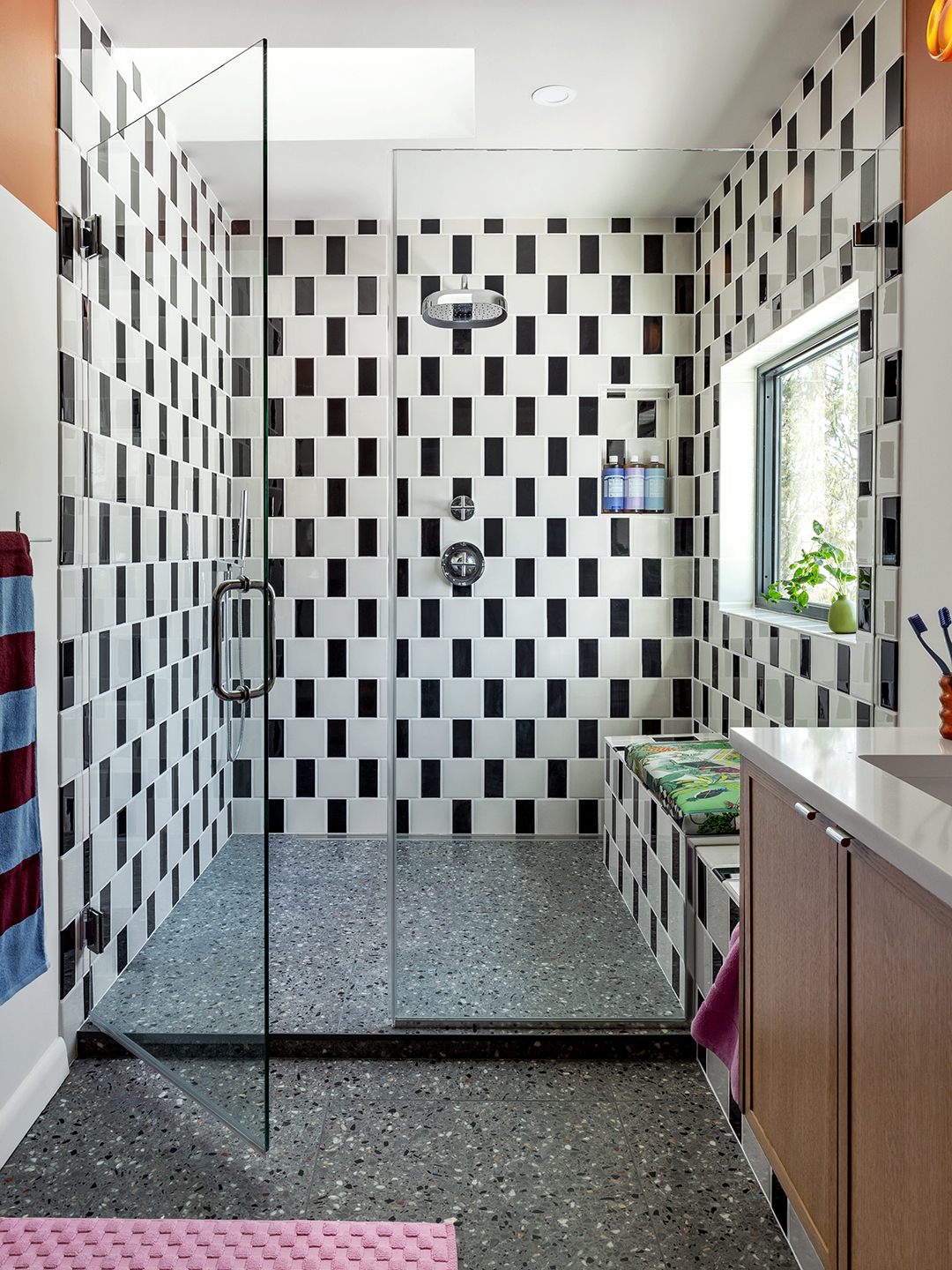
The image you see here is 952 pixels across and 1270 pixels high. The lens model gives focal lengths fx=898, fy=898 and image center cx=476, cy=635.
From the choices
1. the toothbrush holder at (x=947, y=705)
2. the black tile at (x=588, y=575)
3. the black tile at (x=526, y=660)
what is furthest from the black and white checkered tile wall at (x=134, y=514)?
the toothbrush holder at (x=947, y=705)

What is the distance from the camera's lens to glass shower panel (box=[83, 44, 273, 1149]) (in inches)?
67.5

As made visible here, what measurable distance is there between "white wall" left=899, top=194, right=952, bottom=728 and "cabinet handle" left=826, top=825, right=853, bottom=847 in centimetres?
87

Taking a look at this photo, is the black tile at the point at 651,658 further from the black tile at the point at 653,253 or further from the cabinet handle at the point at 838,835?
the cabinet handle at the point at 838,835

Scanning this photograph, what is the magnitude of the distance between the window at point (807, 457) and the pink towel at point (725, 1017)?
1065 mm

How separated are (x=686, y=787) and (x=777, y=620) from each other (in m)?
0.53

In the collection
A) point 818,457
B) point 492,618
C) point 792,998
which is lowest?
point 792,998

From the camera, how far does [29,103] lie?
1.94 m

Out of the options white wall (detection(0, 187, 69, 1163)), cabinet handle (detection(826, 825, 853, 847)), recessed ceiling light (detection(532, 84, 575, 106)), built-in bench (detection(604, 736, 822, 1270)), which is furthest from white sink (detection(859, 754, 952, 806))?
recessed ceiling light (detection(532, 84, 575, 106))

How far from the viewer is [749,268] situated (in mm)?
2295

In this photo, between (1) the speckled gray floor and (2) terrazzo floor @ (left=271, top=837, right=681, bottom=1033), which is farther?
(2) terrazzo floor @ (left=271, top=837, right=681, bottom=1033)

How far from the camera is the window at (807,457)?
2514 mm

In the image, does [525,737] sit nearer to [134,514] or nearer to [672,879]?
[672,879]

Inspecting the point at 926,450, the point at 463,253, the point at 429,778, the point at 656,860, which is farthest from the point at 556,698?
the point at 463,253

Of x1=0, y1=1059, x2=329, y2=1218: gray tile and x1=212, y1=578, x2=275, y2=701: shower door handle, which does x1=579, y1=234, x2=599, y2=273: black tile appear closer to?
x1=212, y1=578, x2=275, y2=701: shower door handle
